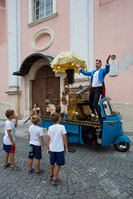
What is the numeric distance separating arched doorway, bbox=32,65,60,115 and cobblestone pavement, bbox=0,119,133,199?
6.02m

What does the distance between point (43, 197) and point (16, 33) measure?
11138mm

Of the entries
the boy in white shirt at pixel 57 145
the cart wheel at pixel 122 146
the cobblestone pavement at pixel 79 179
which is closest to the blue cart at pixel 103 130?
the cart wheel at pixel 122 146

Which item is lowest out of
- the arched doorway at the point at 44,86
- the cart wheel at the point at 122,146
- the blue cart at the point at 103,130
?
the cart wheel at the point at 122,146

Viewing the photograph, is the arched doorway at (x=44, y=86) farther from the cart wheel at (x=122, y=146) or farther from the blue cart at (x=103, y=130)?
the cart wheel at (x=122, y=146)

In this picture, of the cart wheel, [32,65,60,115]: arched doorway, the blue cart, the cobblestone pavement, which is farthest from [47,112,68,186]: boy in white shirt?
[32,65,60,115]: arched doorway

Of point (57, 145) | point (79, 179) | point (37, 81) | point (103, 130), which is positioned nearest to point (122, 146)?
point (103, 130)

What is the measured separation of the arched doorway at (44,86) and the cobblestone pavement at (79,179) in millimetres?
6019

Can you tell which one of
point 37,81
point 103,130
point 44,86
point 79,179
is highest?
point 37,81

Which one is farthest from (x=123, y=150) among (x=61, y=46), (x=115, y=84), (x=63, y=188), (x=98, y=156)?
(x=61, y=46)

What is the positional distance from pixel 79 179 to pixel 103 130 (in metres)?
1.48

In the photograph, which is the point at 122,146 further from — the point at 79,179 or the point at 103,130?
the point at 79,179

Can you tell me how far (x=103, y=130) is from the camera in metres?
3.89

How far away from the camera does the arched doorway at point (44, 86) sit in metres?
9.53

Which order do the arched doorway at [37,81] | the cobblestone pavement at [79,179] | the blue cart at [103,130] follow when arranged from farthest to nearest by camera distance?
→ 1. the arched doorway at [37,81]
2. the blue cart at [103,130]
3. the cobblestone pavement at [79,179]
